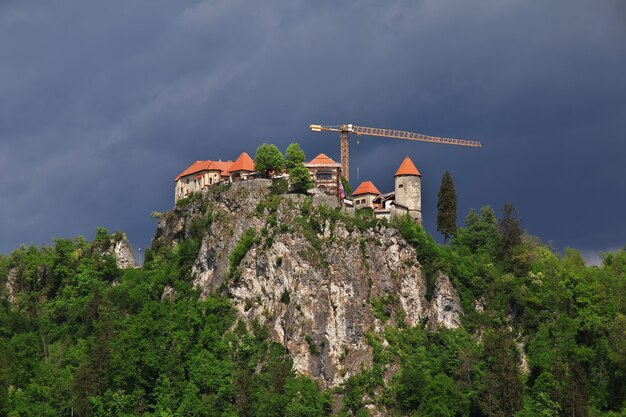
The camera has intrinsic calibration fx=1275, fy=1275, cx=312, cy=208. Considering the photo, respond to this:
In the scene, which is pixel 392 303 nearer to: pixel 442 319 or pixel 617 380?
pixel 442 319

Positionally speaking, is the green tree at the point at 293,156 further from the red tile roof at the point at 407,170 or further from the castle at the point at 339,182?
the red tile roof at the point at 407,170

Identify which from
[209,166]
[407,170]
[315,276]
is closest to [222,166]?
[209,166]

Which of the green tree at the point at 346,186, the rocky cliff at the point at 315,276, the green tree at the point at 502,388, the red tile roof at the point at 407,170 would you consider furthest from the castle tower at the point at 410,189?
the green tree at the point at 502,388

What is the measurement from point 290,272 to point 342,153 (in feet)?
116

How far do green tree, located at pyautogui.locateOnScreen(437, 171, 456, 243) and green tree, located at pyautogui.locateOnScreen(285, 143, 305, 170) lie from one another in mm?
16413

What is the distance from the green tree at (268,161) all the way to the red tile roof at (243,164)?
3.45 meters

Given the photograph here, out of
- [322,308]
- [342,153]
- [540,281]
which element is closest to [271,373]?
[322,308]

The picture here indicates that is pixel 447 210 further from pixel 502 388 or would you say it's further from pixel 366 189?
pixel 502 388

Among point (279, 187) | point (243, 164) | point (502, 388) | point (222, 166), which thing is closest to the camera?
point (502, 388)

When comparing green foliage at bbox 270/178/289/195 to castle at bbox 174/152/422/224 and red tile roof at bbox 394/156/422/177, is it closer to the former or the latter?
castle at bbox 174/152/422/224

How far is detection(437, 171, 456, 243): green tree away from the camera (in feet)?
425

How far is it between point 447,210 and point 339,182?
41.1 ft

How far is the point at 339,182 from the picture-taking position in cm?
12481

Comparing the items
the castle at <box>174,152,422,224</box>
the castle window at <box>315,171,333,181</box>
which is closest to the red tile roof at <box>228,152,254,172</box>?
the castle at <box>174,152,422,224</box>
